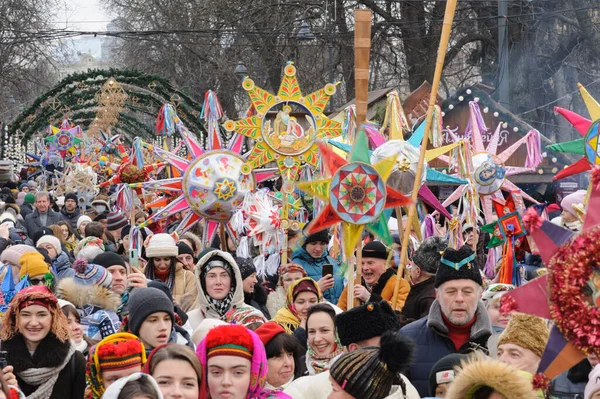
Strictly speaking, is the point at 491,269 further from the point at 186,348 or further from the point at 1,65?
the point at 1,65

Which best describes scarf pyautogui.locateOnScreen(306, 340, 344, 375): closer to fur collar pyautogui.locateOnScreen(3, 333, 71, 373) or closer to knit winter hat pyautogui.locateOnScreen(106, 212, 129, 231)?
fur collar pyautogui.locateOnScreen(3, 333, 71, 373)

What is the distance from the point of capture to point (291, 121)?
10531 mm

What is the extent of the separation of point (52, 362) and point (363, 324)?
1.56 m

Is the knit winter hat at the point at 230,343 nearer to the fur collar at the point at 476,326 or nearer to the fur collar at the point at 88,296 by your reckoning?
the fur collar at the point at 476,326

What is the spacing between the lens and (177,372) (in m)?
4.69

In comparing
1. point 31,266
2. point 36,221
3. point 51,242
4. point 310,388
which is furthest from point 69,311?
Result: point 36,221

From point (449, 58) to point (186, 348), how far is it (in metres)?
25.5

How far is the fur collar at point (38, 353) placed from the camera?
5863 mm

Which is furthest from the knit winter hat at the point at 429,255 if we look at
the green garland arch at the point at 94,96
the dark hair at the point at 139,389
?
the green garland arch at the point at 94,96

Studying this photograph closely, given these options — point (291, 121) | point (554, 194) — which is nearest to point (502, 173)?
point (291, 121)

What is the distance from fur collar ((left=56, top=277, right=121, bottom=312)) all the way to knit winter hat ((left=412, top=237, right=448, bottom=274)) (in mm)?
1982

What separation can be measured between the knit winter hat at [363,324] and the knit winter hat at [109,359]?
100 cm

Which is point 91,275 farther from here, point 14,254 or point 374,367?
point 374,367

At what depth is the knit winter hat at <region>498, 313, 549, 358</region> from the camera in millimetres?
5285
